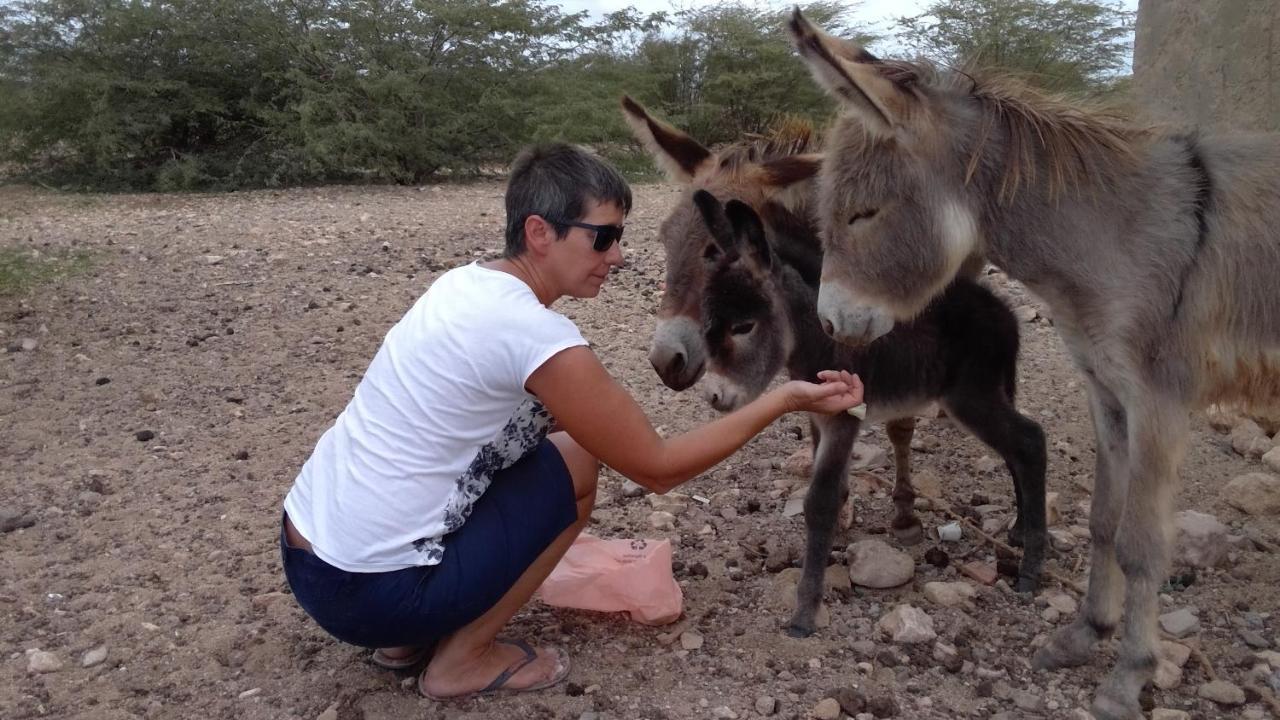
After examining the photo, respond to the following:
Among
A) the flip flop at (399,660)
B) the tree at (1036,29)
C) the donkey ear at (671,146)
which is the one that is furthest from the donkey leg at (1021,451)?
the tree at (1036,29)

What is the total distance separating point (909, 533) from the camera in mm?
3725

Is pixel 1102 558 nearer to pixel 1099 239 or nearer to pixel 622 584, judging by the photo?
pixel 1099 239

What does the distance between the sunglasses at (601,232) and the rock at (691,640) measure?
1.27 meters

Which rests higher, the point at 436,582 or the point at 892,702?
the point at 436,582

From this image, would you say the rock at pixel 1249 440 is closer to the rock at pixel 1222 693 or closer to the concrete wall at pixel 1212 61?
the concrete wall at pixel 1212 61

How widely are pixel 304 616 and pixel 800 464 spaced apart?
215cm

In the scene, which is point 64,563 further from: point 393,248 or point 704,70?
point 704,70

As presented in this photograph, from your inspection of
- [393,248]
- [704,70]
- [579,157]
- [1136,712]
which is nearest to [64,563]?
[579,157]

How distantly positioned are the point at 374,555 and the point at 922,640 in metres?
1.69

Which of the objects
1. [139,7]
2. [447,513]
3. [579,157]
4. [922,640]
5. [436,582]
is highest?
[139,7]

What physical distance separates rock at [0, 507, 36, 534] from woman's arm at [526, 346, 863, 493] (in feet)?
8.34

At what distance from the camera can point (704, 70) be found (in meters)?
16.5

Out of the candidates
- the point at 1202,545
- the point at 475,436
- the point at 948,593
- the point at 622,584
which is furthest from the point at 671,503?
the point at 1202,545

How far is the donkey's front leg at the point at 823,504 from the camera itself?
3111 mm
